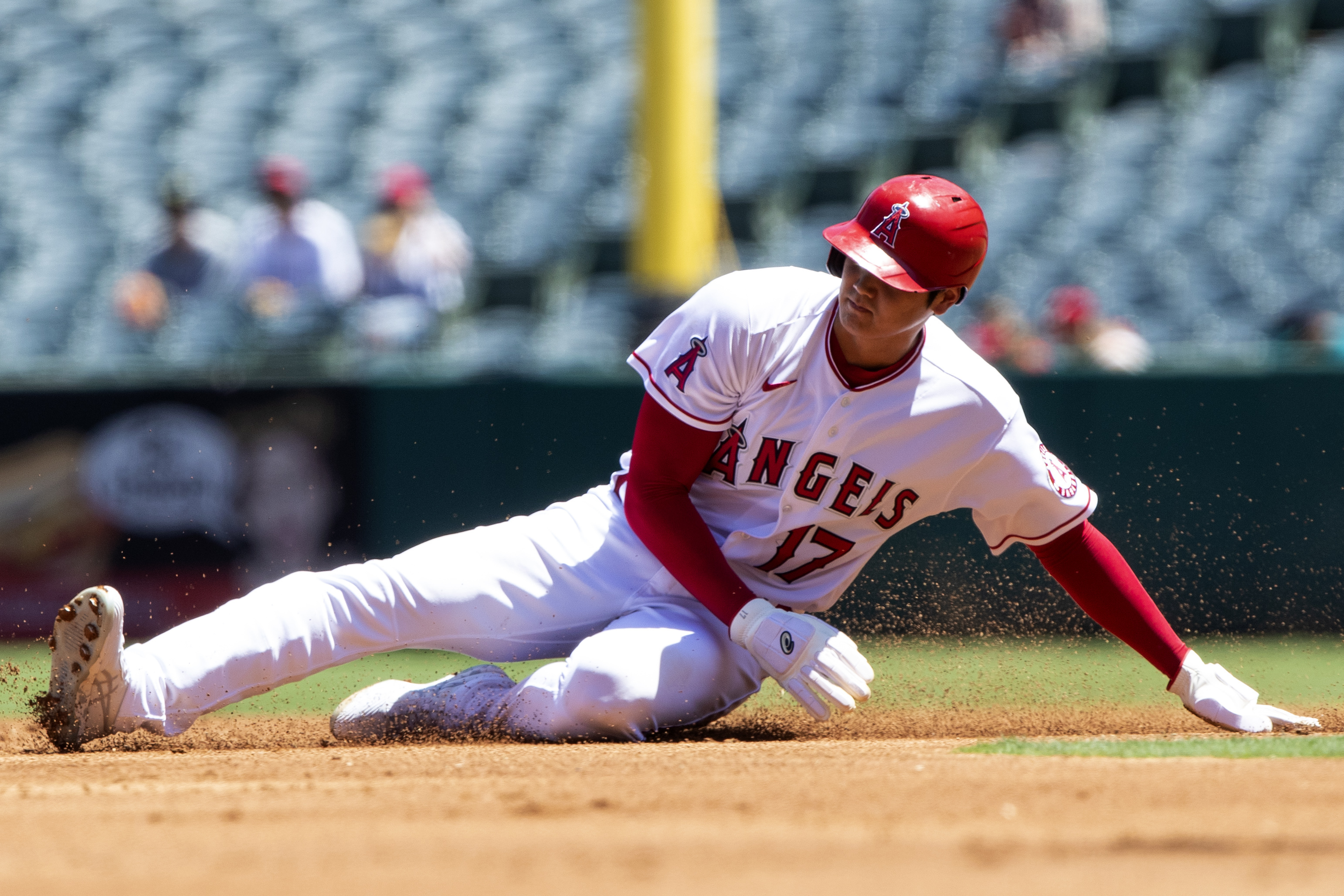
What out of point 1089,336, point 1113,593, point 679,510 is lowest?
point 1089,336

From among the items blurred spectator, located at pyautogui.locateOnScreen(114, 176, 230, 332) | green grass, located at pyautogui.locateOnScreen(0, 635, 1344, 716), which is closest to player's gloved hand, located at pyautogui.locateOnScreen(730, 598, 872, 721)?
green grass, located at pyautogui.locateOnScreen(0, 635, 1344, 716)

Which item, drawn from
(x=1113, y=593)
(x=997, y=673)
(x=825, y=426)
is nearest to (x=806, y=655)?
(x=825, y=426)

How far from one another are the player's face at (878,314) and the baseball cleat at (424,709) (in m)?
1.18

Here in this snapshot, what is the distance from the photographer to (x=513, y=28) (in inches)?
467

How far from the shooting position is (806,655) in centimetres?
350

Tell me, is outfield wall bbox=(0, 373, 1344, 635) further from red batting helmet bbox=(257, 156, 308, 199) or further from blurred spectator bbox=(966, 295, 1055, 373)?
red batting helmet bbox=(257, 156, 308, 199)

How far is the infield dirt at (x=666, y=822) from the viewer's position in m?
2.19

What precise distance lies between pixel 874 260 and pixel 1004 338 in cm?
428

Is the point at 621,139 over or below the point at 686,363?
below

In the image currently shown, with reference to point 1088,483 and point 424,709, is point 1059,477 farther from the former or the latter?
point 1088,483

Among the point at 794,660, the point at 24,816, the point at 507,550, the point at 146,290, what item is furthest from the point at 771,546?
the point at 146,290

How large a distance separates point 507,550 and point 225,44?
8.99 m

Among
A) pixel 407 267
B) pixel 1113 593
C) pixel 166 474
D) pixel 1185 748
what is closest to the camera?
pixel 1185 748

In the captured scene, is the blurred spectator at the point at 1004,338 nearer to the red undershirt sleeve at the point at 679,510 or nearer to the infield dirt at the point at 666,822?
the red undershirt sleeve at the point at 679,510
